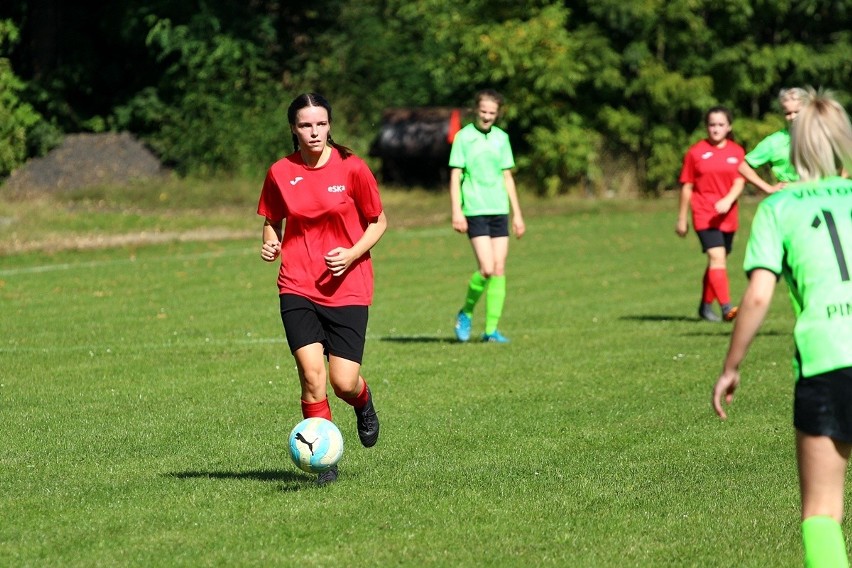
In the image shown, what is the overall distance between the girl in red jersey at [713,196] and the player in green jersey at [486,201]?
2.22 meters

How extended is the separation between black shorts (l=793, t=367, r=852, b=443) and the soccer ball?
9.84 feet

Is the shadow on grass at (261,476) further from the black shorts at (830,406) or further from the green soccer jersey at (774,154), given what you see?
the green soccer jersey at (774,154)

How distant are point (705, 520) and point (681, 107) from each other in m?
32.7

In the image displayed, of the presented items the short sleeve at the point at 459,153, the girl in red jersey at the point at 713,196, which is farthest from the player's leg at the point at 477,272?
the girl in red jersey at the point at 713,196

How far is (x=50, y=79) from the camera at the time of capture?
3872 centimetres

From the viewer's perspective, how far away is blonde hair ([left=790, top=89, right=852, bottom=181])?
4.54 meters

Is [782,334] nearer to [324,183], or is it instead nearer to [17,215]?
[324,183]

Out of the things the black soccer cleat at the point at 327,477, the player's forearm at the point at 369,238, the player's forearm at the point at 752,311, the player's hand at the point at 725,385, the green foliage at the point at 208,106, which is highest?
the player's forearm at the point at 752,311

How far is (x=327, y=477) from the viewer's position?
7.22 metres

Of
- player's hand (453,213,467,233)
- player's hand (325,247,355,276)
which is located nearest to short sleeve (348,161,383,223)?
player's hand (325,247,355,276)

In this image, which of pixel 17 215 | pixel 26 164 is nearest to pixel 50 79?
pixel 26 164

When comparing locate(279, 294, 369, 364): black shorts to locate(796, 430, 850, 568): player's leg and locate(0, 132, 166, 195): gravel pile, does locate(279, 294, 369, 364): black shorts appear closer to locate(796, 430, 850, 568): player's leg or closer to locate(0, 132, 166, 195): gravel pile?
locate(796, 430, 850, 568): player's leg

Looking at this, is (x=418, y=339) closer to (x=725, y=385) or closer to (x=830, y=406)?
(x=725, y=385)

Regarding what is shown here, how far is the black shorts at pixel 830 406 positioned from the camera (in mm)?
4445
